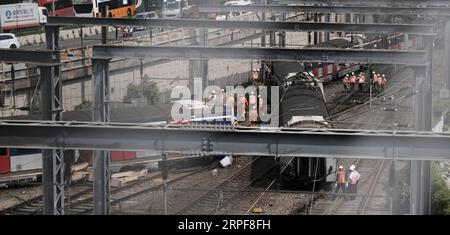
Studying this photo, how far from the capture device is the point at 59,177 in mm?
11750

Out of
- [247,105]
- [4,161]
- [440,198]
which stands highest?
[247,105]

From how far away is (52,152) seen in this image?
10758 millimetres

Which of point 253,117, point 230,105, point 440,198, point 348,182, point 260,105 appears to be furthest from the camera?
point 260,105

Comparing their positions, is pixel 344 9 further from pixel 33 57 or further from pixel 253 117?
pixel 33 57

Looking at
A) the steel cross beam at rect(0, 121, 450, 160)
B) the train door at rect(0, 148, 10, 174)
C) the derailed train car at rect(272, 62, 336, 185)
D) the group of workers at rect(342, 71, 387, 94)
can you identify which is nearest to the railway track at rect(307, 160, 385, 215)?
the derailed train car at rect(272, 62, 336, 185)

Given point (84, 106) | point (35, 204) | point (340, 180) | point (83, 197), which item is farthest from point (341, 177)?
point (84, 106)

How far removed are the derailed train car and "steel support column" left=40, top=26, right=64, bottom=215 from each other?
18.0ft

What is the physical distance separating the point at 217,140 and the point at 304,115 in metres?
9.62

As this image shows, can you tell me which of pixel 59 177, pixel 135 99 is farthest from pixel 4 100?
pixel 59 177

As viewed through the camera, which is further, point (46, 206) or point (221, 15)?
point (221, 15)

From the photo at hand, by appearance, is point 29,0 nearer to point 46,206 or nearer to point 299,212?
point 299,212

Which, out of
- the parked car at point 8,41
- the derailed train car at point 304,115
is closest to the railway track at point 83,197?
the derailed train car at point 304,115
